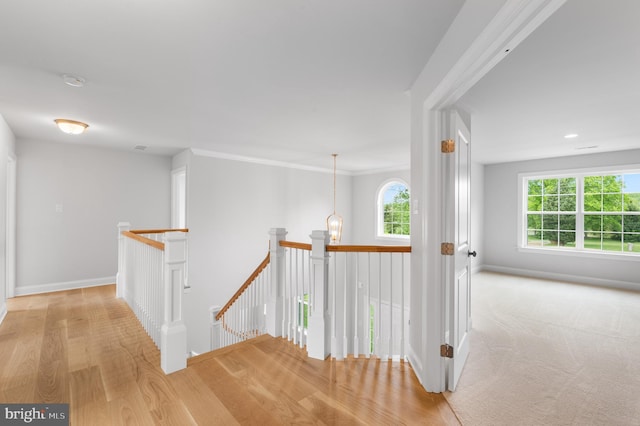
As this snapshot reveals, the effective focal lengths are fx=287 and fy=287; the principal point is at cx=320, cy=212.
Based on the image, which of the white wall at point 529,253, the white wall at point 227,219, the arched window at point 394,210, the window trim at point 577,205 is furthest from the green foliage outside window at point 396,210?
the window trim at point 577,205

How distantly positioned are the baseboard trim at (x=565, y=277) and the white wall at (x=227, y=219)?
14.5 ft

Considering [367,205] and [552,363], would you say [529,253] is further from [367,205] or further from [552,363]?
[552,363]

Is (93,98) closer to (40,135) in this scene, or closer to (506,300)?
(40,135)

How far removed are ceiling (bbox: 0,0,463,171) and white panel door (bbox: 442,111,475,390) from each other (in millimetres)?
731

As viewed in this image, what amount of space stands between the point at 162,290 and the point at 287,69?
2.18 meters

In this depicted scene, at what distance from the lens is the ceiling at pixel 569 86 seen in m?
→ 1.65

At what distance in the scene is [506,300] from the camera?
431cm

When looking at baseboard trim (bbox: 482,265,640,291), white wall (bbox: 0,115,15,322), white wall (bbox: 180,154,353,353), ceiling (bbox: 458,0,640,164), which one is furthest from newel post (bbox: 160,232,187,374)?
baseboard trim (bbox: 482,265,640,291)

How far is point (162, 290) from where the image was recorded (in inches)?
101

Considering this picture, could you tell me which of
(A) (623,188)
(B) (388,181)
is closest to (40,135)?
(B) (388,181)

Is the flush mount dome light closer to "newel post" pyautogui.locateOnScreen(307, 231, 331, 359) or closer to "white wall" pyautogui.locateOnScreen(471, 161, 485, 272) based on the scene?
"newel post" pyautogui.locateOnScreen(307, 231, 331, 359)

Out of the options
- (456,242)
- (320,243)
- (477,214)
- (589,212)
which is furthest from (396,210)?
(456,242)

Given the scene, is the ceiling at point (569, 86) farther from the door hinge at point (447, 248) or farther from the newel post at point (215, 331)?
the newel post at point (215, 331)

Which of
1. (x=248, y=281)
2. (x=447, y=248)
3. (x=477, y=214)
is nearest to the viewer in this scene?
(x=447, y=248)
